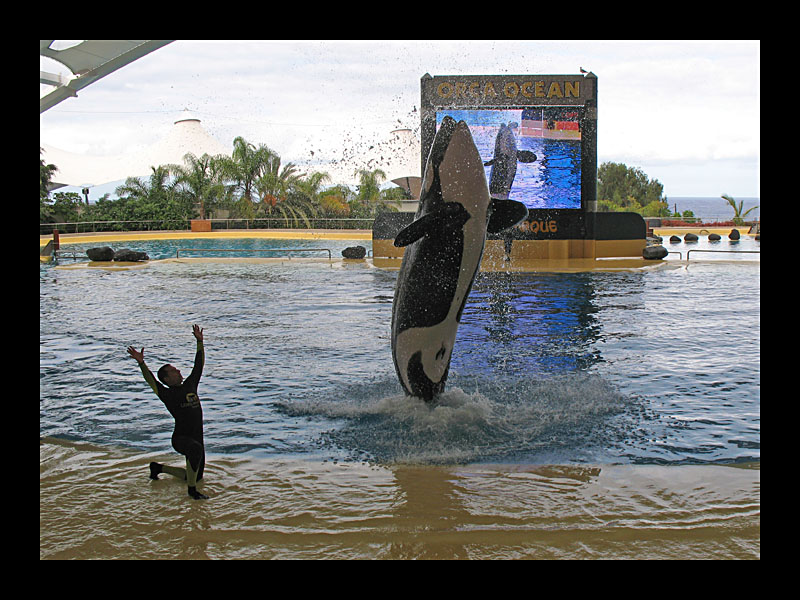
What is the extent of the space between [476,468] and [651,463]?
4.37 ft

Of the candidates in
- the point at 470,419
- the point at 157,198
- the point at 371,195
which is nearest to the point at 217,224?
the point at 157,198

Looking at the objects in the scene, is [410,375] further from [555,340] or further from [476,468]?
[555,340]

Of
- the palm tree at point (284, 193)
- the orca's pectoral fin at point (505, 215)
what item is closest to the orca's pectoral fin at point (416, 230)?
the orca's pectoral fin at point (505, 215)

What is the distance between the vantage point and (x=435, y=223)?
511cm

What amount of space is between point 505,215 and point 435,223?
0.59 metres

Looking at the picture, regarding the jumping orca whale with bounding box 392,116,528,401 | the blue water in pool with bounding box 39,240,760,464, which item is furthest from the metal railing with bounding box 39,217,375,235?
the jumping orca whale with bounding box 392,116,528,401

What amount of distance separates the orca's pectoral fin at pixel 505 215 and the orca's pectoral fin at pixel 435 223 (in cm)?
23

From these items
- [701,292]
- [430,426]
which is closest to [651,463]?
[430,426]

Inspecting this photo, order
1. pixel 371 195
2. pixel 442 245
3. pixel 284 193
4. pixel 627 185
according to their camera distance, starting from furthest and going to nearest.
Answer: pixel 627 185, pixel 371 195, pixel 284 193, pixel 442 245

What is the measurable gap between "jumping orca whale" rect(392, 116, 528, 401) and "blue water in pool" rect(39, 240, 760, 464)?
700 mm

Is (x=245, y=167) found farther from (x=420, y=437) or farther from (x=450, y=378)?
(x=420, y=437)

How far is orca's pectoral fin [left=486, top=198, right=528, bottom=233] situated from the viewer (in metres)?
5.32

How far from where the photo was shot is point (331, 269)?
20516 millimetres

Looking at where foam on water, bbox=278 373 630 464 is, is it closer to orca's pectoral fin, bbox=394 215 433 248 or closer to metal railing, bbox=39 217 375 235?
orca's pectoral fin, bbox=394 215 433 248
